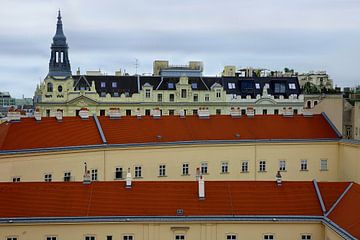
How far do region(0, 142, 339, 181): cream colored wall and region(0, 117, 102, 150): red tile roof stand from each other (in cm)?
124

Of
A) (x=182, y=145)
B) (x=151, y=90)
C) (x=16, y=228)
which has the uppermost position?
(x=151, y=90)

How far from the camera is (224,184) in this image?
41.0 metres

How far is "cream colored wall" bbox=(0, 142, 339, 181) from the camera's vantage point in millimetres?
52188

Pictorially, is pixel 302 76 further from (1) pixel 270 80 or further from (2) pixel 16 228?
(2) pixel 16 228

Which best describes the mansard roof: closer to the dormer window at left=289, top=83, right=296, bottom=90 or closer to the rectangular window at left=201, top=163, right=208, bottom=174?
the rectangular window at left=201, top=163, right=208, bottom=174

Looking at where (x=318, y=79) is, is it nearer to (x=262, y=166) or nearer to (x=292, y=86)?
(x=292, y=86)

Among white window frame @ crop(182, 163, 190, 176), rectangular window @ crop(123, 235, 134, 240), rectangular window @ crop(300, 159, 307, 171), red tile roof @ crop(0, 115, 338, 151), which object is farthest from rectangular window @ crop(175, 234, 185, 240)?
rectangular window @ crop(300, 159, 307, 171)

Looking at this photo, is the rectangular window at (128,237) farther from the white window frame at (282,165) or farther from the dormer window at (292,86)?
the dormer window at (292,86)

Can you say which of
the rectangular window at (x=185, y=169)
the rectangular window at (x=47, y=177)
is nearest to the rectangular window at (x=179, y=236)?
the rectangular window at (x=47, y=177)

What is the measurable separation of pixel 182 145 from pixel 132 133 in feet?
16.5

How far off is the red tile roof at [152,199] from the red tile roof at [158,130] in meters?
11.9

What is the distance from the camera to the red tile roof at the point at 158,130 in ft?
170

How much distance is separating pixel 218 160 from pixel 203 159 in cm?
153

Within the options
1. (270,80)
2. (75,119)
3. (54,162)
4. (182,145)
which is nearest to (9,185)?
(54,162)
